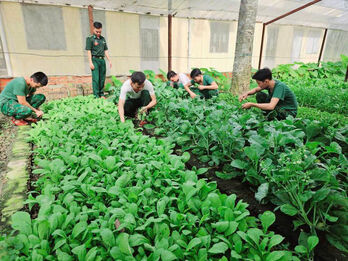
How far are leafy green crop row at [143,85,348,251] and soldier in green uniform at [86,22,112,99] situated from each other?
3180 mm

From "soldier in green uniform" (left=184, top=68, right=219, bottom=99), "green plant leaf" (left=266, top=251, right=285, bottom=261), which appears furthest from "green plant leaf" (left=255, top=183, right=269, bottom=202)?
"soldier in green uniform" (left=184, top=68, right=219, bottom=99)

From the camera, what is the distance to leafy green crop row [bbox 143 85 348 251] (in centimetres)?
162

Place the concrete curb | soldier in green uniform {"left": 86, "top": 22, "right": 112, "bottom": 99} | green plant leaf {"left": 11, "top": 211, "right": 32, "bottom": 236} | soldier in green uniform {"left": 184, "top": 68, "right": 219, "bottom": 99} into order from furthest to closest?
1. soldier in green uniform {"left": 86, "top": 22, "right": 112, "bottom": 99}
2. soldier in green uniform {"left": 184, "top": 68, "right": 219, "bottom": 99}
3. the concrete curb
4. green plant leaf {"left": 11, "top": 211, "right": 32, "bottom": 236}

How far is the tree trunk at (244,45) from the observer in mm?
5867

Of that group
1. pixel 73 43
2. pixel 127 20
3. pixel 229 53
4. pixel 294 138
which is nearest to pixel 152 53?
pixel 127 20

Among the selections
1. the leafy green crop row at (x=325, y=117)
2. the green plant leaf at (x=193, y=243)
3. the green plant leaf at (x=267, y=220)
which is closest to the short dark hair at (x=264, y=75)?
the leafy green crop row at (x=325, y=117)

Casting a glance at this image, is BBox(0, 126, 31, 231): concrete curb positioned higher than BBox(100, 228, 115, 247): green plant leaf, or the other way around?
BBox(100, 228, 115, 247): green plant leaf

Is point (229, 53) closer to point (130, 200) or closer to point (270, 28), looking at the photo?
point (270, 28)

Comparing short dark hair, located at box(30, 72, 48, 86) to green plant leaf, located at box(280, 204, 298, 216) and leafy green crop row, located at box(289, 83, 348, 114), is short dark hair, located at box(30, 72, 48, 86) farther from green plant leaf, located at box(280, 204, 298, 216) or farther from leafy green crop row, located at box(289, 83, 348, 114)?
leafy green crop row, located at box(289, 83, 348, 114)

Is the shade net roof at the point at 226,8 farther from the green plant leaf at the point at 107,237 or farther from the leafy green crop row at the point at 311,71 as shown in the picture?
the green plant leaf at the point at 107,237

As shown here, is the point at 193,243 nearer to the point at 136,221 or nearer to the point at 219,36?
the point at 136,221

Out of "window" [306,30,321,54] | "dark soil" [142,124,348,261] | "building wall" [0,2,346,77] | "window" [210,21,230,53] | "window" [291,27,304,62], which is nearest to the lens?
"dark soil" [142,124,348,261]

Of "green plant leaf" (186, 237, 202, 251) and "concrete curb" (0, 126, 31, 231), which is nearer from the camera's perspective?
"green plant leaf" (186, 237, 202, 251)

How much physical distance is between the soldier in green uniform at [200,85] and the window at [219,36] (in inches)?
181
